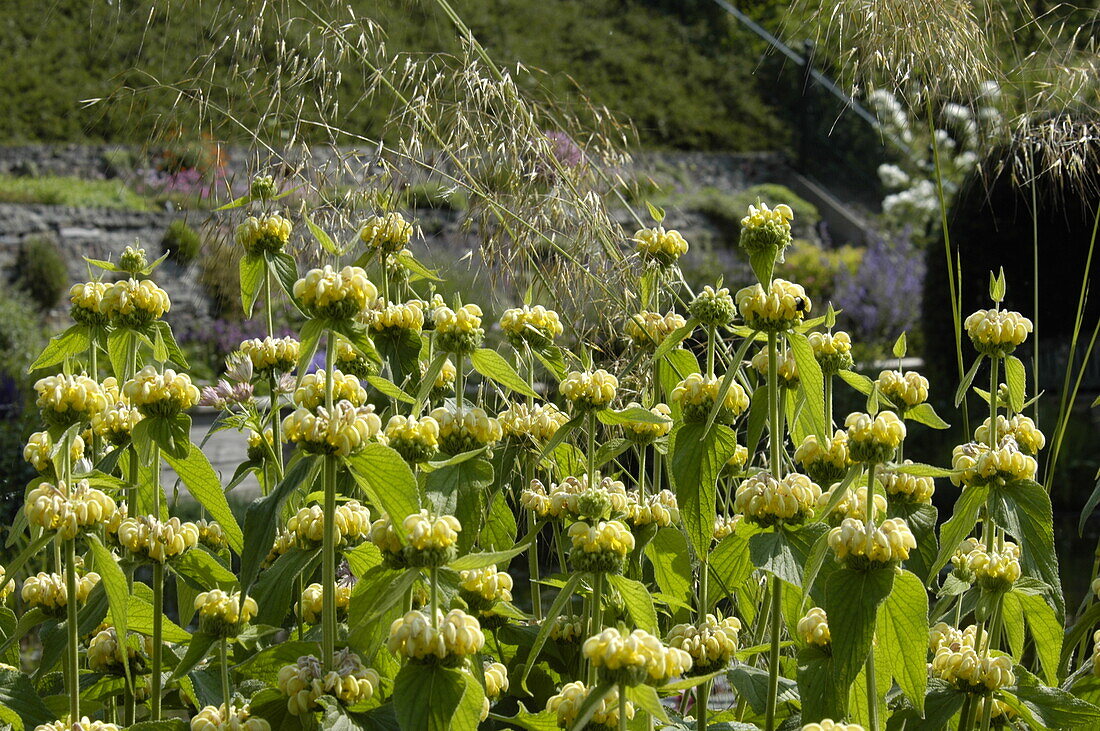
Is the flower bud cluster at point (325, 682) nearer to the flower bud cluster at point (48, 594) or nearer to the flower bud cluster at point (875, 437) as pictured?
the flower bud cluster at point (48, 594)

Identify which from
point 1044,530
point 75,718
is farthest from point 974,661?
point 75,718

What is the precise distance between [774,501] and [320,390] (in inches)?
17.4

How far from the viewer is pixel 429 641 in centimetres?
78

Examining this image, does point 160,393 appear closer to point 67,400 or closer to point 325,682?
point 67,400

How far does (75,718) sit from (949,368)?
641 cm

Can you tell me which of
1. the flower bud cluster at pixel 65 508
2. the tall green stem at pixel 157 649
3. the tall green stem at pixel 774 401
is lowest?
the tall green stem at pixel 157 649

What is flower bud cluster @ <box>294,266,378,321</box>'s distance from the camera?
88 centimetres

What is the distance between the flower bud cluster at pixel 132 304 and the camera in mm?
1146

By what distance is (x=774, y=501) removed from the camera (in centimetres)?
100

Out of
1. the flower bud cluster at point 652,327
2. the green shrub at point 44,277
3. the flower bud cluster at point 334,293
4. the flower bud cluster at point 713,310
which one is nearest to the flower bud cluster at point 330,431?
the flower bud cluster at point 334,293

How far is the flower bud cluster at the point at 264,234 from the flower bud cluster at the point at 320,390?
0.86 feet

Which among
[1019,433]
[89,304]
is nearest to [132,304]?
[89,304]

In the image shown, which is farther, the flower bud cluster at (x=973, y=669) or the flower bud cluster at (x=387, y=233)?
the flower bud cluster at (x=387, y=233)

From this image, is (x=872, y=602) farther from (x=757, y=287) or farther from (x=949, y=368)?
(x=949, y=368)
